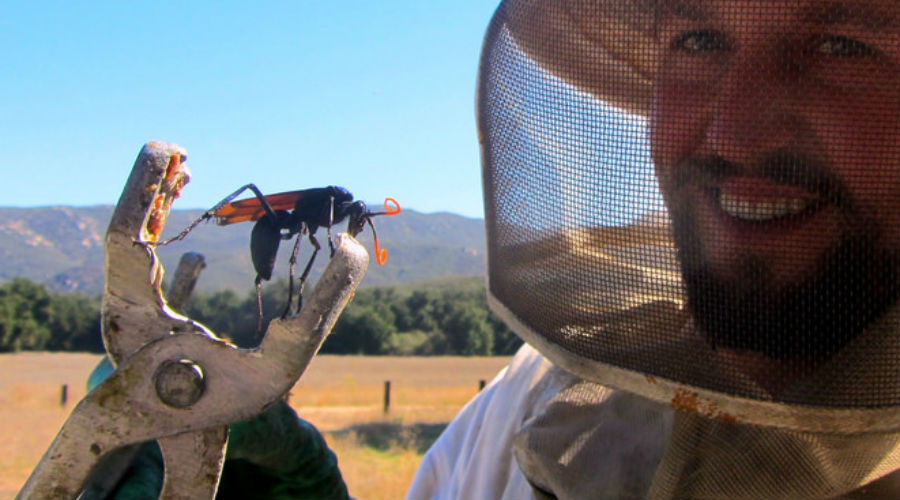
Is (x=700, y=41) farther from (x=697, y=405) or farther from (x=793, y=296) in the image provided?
(x=697, y=405)

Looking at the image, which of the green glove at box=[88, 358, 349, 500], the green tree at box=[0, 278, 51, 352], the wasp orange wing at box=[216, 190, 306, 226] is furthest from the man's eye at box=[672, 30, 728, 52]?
the green tree at box=[0, 278, 51, 352]

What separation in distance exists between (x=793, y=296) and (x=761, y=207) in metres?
0.14

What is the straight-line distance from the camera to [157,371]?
91cm

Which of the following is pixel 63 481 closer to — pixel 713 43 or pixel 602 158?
pixel 602 158

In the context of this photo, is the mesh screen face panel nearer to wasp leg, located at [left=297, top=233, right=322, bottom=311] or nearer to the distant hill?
wasp leg, located at [left=297, top=233, right=322, bottom=311]

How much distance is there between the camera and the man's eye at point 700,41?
121cm

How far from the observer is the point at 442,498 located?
227 centimetres

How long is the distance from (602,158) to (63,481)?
92 cm

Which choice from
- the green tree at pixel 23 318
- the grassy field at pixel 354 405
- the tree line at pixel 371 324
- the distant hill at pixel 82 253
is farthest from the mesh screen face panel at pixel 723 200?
the distant hill at pixel 82 253

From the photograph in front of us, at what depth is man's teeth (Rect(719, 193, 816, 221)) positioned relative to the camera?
1178 millimetres


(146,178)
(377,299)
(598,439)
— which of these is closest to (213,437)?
(146,178)

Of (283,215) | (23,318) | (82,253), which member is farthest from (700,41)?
(82,253)

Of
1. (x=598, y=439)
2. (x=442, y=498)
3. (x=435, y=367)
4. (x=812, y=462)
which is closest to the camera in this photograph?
(x=812, y=462)

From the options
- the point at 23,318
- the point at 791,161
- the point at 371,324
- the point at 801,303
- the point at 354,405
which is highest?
the point at 791,161
